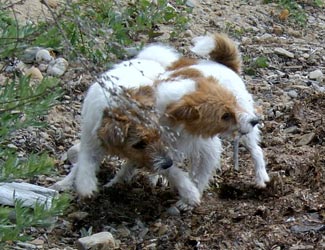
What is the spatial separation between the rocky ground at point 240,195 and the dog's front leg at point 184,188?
0.06 m

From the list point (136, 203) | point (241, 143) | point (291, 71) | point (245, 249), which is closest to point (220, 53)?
point (241, 143)

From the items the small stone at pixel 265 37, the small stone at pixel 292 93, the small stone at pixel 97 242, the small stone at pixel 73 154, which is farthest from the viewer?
the small stone at pixel 265 37

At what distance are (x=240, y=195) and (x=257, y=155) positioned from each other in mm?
353

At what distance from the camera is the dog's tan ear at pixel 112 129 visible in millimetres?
4801

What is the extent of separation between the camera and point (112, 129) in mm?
4875

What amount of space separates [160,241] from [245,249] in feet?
1.52

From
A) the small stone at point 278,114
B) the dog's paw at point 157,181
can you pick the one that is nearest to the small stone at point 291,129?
the small stone at point 278,114

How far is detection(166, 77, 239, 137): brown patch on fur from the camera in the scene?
504cm

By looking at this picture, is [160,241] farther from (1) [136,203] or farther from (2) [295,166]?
(2) [295,166]

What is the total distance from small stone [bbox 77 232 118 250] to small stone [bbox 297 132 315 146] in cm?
199

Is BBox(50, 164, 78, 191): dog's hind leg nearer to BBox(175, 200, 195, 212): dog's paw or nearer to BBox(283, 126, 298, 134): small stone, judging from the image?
BBox(175, 200, 195, 212): dog's paw

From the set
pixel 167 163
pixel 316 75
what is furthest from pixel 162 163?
pixel 316 75

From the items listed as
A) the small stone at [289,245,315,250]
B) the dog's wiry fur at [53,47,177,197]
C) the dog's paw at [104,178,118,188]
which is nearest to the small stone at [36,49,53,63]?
the dog's wiry fur at [53,47,177,197]

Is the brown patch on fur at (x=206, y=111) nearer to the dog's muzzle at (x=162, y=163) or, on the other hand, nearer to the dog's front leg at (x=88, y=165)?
the dog's muzzle at (x=162, y=163)
